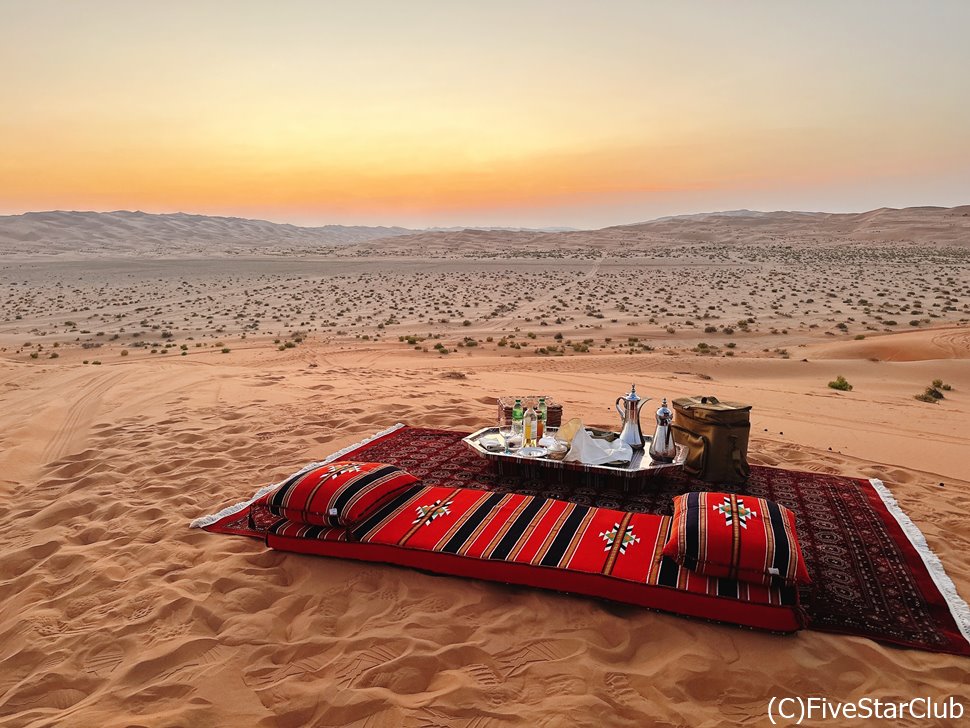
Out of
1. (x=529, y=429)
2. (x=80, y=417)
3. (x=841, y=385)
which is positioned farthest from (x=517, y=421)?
(x=841, y=385)

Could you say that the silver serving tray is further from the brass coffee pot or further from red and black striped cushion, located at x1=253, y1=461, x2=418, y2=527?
red and black striped cushion, located at x1=253, y1=461, x2=418, y2=527

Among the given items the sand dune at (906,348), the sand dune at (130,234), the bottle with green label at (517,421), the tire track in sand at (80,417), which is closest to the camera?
the bottle with green label at (517,421)

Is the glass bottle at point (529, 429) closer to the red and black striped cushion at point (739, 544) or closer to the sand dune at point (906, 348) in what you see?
the red and black striped cushion at point (739, 544)

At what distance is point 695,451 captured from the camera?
22.1 feet

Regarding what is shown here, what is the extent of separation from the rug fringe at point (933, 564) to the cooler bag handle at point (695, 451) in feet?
5.85

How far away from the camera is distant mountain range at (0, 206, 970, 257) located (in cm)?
8294

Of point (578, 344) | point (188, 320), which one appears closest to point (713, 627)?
point (578, 344)

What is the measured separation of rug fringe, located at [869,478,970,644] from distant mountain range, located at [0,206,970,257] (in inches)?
2900

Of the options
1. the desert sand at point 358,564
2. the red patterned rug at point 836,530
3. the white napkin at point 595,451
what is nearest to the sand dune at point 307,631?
→ the desert sand at point 358,564

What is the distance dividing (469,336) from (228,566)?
17.4 m

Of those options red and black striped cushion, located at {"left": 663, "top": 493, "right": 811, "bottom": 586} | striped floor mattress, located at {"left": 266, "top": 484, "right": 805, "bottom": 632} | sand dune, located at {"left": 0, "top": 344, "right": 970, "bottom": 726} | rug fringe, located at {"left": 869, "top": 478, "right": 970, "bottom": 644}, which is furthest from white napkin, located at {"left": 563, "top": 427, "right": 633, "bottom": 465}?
rug fringe, located at {"left": 869, "top": 478, "right": 970, "bottom": 644}

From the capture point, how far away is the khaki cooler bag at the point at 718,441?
6.48m

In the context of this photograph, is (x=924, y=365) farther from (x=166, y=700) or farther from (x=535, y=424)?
(x=166, y=700)

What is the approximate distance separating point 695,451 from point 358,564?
152 inches
